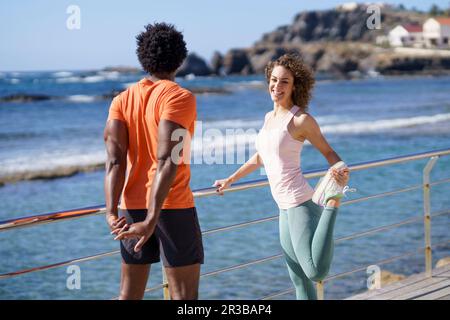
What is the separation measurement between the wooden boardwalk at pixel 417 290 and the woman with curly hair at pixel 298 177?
1.27 metres

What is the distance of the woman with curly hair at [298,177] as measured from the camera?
275cm

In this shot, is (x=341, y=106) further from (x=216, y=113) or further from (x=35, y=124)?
(x=35, y=124)

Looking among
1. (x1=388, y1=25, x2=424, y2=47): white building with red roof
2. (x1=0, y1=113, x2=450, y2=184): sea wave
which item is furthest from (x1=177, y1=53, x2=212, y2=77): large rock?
(x1=0, y1=113, x2=450, y2=184): sea wave

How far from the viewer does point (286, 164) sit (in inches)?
112

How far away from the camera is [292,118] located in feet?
9.25

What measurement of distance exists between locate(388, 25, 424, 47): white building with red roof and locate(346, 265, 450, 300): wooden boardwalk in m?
62.6

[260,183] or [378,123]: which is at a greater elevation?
[260,183]

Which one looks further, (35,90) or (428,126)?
(35,90)

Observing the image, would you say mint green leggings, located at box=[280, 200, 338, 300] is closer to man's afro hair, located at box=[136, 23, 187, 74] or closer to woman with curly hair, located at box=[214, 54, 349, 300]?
woman with curly hair, located at box=[214, 54, 349, 300]

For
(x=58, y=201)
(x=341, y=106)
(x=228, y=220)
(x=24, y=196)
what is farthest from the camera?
(x=341, y=106)

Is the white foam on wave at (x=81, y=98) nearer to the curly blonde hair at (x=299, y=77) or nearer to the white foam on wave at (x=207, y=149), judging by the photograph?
the white foam on wave at (x=207, y=149)

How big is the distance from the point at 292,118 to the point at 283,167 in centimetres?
20

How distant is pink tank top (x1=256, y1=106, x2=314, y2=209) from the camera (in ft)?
9.23
